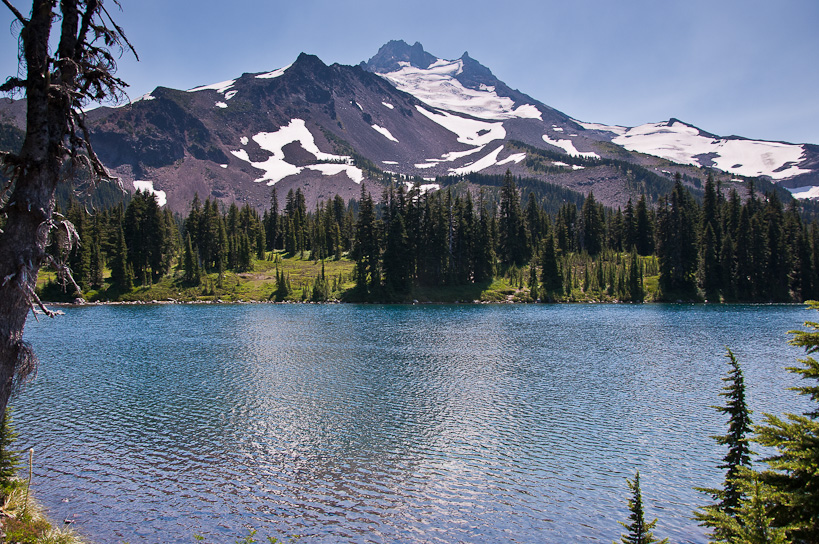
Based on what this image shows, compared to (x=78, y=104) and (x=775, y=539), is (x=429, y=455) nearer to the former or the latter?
(x=775, y=539)

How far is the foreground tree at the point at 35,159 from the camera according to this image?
28.5ft

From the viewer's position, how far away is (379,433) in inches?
1036

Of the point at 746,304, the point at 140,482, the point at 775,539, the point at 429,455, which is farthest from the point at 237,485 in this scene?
the point at 746,304

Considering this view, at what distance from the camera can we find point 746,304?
4400 inches

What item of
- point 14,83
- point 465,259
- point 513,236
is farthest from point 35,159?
point 513,236

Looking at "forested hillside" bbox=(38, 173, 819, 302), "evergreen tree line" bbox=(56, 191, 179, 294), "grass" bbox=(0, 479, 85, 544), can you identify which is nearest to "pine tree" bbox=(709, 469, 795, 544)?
"grass" bbox=(0, 479, 85, 544)

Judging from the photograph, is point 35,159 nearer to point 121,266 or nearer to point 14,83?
point 14,83

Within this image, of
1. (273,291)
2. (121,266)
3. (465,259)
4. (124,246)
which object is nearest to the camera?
(124,246)

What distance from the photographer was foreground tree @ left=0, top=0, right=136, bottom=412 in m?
8.70

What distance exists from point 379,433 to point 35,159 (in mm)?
20838

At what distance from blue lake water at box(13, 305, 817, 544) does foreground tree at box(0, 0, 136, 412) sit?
33.7ft

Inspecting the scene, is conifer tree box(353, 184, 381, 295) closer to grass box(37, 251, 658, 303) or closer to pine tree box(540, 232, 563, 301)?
grass box(37, 251, 658, 303)

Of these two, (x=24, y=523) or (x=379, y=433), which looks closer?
(x=24, y=523)

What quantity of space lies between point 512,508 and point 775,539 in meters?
12.1
